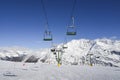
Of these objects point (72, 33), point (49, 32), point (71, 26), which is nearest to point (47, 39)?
point (49, 32)

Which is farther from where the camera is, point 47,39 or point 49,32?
point 47,39

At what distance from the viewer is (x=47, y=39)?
1420 inches

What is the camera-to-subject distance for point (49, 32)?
33219mm

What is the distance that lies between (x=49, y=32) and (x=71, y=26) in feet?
19.1

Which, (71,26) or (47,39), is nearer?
(71,26)

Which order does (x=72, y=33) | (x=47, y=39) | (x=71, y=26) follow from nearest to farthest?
(x=71, y=26) < (x=72, y=33) < (x=47, y=39)

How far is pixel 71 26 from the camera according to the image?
93.9 ft

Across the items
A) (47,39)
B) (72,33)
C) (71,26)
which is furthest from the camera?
(47,39)

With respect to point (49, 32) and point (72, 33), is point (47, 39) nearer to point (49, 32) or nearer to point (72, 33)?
point (49, 32)

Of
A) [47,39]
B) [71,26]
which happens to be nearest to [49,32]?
[47,39]

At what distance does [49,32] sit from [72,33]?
3.99 meters

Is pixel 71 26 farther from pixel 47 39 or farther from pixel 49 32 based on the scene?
pixel 47 39

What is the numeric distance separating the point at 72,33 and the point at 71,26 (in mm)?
3817

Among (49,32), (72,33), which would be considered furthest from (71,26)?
(49,32)
